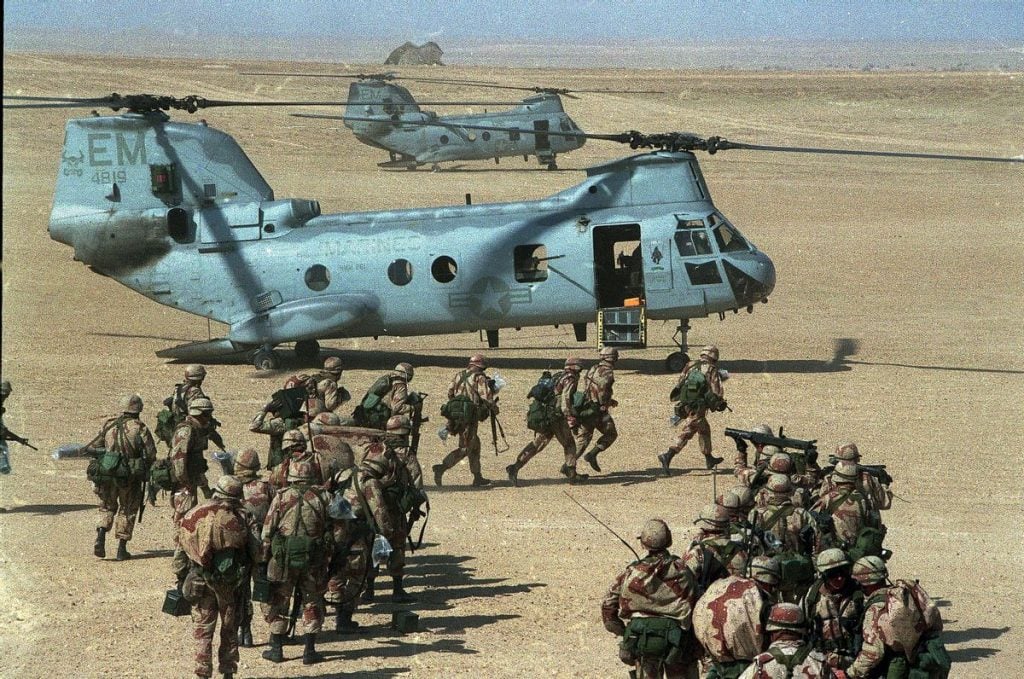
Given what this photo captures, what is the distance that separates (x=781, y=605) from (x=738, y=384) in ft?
46.0

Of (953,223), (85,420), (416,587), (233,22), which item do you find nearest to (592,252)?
(85,420)

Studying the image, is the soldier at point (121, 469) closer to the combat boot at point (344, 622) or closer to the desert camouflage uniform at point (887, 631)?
the combat boot at point (344, 622)

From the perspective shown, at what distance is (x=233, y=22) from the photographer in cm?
7219

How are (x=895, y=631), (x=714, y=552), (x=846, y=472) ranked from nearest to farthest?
(x=895, y=631), (x=714, y=552), (x=846, y=472)

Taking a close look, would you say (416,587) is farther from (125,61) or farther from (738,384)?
(125,61)

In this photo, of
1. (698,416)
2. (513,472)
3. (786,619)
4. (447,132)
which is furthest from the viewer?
(447,132)

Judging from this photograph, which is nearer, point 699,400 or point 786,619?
point 786,619

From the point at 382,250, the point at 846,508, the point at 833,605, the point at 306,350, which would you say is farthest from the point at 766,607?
the point at 306,350

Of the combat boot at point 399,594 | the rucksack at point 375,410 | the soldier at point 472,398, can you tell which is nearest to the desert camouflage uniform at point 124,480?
the rucksack at point 375,410

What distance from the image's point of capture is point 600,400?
16906 millimetres

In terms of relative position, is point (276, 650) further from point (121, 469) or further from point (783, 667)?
point (783, 667)

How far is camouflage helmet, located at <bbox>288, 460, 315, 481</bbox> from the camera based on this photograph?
11469 mm

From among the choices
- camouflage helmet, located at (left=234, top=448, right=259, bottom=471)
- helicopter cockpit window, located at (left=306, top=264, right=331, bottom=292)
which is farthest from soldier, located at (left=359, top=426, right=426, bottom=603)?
helicopter cockpit window, located at (left=306, top=264, right=331, bottom=292)

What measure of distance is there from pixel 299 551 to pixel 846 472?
425 centimetres
